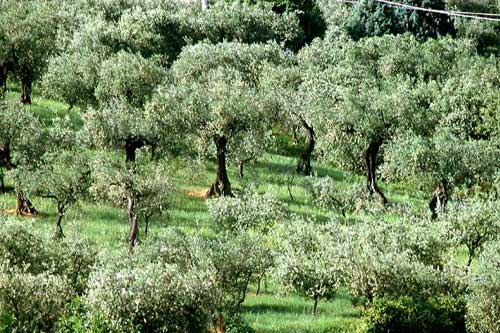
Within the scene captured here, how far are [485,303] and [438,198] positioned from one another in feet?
63.8

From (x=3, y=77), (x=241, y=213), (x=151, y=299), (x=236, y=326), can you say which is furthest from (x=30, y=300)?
(x=3, y=77)

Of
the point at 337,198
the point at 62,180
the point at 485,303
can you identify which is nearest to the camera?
the point at 485,303

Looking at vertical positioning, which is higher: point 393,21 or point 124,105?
point 393,21

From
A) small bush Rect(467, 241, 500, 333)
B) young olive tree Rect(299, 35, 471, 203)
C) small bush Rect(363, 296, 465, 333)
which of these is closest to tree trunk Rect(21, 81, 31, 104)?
young olive tree Rect(299, 35, 471, 203)

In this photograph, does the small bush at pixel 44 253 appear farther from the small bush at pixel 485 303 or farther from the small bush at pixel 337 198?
the small bush at pixel 337 198

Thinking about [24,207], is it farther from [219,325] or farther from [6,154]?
[219,325]

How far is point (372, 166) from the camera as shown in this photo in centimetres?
6234

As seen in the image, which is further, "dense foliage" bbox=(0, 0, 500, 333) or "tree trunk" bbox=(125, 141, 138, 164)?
"tree trunk" bbox=(125, 141, 138, 164)

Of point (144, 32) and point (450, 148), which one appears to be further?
point (144, 32)

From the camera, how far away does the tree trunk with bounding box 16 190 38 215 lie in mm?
49500

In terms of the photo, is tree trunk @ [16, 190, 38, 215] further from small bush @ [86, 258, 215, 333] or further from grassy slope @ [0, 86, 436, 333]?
small bush @ [86, 258, 215, 333]

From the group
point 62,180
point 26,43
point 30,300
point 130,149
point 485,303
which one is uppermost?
point 26,43

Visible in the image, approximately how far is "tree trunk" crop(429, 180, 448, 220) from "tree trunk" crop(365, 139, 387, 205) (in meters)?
3.80

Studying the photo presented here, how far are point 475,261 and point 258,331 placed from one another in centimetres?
1814
